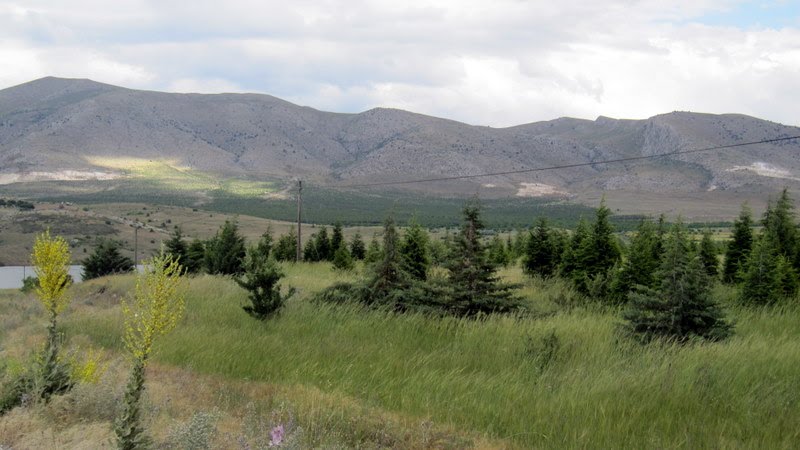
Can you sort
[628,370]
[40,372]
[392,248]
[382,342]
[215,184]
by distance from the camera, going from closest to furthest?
[40,372] < [628,370] < [382,342] < [392,248] < [215,184]

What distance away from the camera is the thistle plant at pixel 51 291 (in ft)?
23.0

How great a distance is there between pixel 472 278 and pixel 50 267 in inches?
291

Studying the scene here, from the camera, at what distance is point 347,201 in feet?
491

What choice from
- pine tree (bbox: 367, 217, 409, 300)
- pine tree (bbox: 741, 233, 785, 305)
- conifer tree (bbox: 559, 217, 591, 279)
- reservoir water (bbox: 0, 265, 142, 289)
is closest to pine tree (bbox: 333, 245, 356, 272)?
conifer tree (bbox: 559, 217, 591, 279)

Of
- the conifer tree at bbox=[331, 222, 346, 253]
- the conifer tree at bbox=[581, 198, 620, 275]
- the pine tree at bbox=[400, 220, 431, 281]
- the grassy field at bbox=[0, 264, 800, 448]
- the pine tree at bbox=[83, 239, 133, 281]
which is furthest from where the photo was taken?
the pine tree at bbox=[83, 239, 133, 281]

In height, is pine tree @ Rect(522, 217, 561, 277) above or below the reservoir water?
above

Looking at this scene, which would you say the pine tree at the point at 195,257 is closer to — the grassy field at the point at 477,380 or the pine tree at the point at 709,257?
the grassy field at the point at 477,380

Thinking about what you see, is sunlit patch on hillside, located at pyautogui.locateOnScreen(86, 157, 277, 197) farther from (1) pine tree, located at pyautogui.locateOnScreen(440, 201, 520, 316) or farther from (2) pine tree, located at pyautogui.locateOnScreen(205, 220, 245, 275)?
(1) pine tree, located at pyautogui.locateOnScreen(440, 201, 520, 316)

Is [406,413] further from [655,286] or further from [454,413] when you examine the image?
[655,286]

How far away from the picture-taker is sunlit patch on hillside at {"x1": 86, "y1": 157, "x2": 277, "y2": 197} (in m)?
165

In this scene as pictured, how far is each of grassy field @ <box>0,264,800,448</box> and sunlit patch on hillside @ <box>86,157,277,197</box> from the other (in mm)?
149386

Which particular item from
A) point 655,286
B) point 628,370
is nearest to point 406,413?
point 628,370

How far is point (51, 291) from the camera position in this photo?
7.16m

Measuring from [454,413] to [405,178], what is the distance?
18527cm
